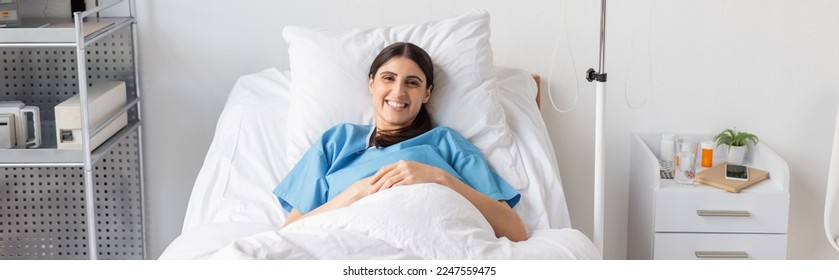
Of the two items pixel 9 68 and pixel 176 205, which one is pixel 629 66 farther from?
pixel 9 68

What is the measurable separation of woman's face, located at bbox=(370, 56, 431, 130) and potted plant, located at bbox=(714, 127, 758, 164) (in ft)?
3.15

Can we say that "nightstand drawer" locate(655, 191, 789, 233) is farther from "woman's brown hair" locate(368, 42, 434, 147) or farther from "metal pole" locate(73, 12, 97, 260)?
"metal pole" locate(73, 12, 97, 260)

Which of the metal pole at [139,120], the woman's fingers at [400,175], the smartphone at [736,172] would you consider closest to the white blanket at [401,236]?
the woman's fingers at [400,175]

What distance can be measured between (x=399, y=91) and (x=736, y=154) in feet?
3.44

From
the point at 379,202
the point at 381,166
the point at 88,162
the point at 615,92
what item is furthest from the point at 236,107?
the point at 615,92

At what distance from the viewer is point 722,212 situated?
8.89 ft

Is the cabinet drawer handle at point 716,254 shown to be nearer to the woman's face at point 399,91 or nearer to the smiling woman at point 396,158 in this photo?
the smiling woman at point 396,158

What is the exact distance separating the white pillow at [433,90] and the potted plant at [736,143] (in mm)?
723

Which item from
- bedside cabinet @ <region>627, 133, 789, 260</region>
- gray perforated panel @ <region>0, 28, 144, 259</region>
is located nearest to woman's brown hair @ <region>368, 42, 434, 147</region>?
bedside cabinet @ <region>627, 133, 789, 260</region>

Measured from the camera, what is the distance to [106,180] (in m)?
3.09

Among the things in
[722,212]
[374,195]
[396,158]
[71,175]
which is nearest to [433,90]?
[396,158]

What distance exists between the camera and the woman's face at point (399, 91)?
2.45 metres

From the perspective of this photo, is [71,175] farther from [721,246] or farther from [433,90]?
[721,246]

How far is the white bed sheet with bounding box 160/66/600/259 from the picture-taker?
7.00ft
